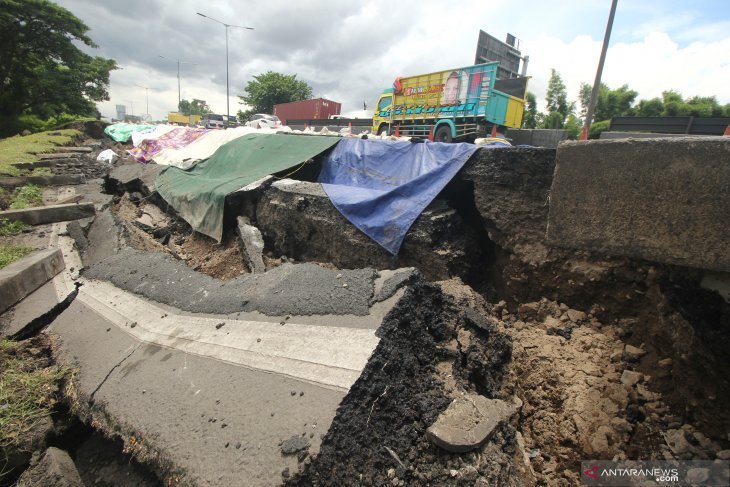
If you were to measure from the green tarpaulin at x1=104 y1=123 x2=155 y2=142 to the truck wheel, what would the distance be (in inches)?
524

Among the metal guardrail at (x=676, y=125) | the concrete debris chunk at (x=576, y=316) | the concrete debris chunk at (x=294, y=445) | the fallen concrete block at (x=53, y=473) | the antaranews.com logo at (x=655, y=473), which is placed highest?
the metal guardrail at (x=676, y=125)

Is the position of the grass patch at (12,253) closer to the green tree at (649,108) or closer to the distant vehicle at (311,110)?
the distant vehicle at (311,110)

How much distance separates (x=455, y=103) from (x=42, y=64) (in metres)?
26.8

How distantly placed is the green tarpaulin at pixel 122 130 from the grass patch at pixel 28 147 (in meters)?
1.39

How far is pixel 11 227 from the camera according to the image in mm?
4887

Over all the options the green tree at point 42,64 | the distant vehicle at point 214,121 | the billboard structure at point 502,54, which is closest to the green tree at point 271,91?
the distant vehicle at point 214,121

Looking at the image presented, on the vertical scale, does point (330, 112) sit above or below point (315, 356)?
above

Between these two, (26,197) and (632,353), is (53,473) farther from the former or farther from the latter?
(26,197)

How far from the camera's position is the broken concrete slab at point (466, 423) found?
1622 millimetres

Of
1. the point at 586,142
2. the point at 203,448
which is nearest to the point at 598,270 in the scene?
the point at 586,142

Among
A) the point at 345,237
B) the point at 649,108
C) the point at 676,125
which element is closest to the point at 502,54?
the point at 676,125

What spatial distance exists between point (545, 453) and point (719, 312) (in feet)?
4.21

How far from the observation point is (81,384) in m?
2.35

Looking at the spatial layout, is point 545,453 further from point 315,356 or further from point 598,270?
point 315,356
